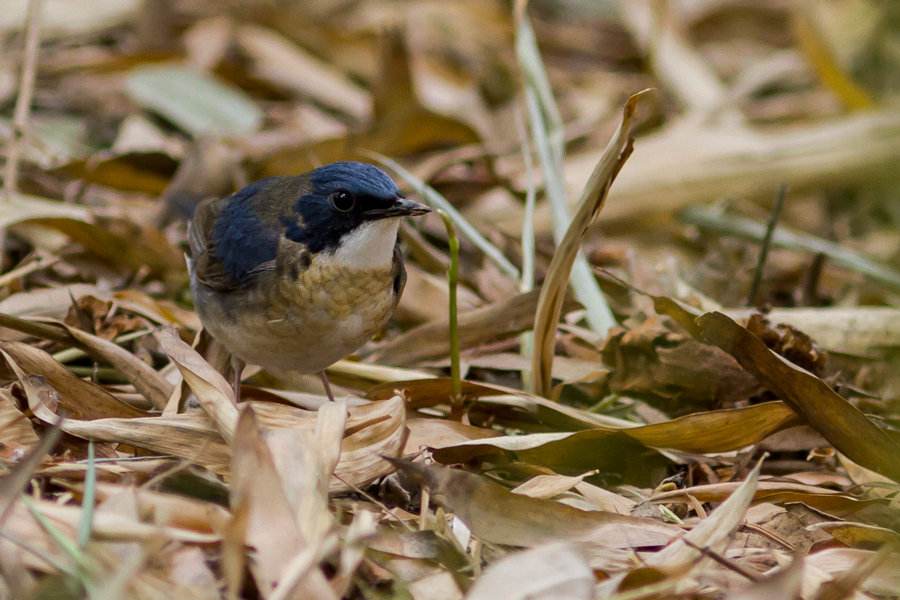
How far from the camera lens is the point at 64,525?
2908mm

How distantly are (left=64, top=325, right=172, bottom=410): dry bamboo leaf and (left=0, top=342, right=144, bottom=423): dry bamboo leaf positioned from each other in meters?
0.19

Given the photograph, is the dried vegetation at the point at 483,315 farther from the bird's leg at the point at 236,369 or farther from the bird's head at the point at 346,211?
the bird's head at the point at 346,211

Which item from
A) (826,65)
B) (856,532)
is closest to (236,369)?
(856,532)

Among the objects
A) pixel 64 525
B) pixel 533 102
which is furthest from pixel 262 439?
pixel 533 102

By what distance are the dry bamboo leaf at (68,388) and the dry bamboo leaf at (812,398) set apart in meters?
1.86

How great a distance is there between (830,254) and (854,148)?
1.13 metres

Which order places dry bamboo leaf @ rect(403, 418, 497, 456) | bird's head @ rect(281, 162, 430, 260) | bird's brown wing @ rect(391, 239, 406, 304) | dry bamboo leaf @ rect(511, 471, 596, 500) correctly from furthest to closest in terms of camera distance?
bird's brown wing @ rect(391, 239, 406, 304), bird's head @ rect(281, 162, 430, 260), dry bamboo leaf @ rect(403, 418, 497, 456), dry bamboo leaf @ rect(511, 471, 596, 500)

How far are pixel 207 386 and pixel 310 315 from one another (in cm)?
72

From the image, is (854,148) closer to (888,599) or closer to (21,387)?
(888,599)

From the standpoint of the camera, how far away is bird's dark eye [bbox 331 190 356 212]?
14.0 feet

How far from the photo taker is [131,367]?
4258mm

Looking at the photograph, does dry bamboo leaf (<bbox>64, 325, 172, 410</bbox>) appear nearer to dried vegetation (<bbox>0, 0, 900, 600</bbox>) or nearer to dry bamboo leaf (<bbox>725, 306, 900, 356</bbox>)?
dried vegetation (<bbox>0, 0, 900, 600</bbox>)

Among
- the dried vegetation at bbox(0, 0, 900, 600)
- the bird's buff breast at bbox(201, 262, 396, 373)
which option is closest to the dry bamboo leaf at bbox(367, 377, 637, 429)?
the dried vegetation at bbox(0, 0, 900, 600)

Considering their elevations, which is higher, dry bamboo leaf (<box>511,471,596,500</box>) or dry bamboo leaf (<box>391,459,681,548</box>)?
dry bamboo leaf (<box>391,459,681,548</box>)
